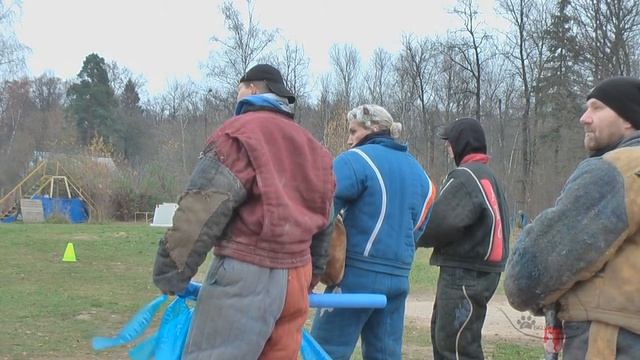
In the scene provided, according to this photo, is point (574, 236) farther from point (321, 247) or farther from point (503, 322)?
point (503, 322)

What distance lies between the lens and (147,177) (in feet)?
140

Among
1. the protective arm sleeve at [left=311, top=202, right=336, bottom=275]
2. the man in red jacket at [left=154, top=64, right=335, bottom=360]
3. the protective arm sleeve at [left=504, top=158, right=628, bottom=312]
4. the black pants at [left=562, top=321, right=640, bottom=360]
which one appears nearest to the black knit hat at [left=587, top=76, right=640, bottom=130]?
the protective arm sleeve at [left=504, top=158, right=628, bottom=312]

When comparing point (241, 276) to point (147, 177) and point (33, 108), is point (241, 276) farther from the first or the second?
point (33, 108)

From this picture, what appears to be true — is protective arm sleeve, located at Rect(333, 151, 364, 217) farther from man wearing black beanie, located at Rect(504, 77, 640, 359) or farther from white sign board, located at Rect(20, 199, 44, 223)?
white sign board, located at Rect(20, 199, 44, 223)

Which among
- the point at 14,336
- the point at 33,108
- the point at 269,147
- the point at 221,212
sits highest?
the point at 33,108

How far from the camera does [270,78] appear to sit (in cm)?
333

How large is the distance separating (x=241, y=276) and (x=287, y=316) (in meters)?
0.35

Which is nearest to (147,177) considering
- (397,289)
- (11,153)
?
(11,153)

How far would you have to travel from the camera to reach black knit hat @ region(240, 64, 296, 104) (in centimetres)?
330

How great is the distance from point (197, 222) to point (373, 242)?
57.8 inches

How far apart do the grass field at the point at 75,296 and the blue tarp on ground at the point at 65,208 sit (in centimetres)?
1954

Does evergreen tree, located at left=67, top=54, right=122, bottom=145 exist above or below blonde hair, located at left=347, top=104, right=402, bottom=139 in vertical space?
above

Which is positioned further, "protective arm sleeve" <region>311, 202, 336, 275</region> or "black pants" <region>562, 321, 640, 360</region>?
"protective arm sleeve" <region>311, 202, 336, 275</region>

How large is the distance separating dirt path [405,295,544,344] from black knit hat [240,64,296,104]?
559cm
